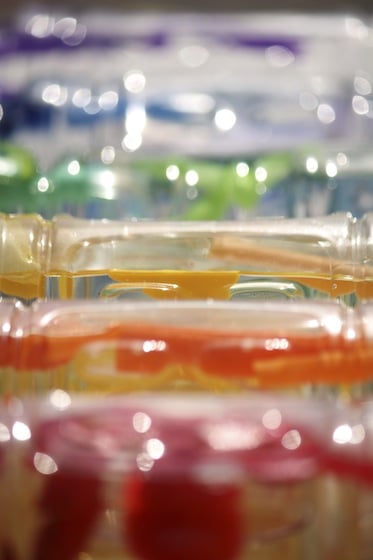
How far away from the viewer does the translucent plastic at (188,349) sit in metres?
0.29

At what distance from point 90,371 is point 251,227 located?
0.12 meters

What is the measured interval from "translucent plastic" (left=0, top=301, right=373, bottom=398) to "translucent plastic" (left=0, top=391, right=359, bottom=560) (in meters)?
0.02

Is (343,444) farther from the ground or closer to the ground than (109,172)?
closer to the ground

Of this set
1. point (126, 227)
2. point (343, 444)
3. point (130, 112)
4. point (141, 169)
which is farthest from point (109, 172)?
point (343, 444)

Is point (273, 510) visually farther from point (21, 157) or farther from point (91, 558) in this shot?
point (21, 157)

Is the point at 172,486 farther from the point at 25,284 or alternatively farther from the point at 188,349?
the point at 25,284

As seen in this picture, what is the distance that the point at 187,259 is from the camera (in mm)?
391

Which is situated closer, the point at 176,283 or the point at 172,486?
the point at 172,486

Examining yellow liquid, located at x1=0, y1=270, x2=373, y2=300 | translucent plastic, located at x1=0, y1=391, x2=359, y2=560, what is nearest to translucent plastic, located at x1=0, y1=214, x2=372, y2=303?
yellow liquid, located at x1=0, y1=270, x2=373, y2=300

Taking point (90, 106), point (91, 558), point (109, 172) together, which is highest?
point (90, 106)

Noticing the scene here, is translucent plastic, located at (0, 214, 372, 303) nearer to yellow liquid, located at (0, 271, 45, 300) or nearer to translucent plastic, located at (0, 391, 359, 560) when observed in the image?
yellow liquid, located at (0, 271, 45, 300)

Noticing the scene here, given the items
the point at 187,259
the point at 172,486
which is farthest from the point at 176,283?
the point at 172,486

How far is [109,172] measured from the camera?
0.63m

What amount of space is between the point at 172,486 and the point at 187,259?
0.51ft
